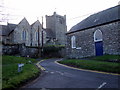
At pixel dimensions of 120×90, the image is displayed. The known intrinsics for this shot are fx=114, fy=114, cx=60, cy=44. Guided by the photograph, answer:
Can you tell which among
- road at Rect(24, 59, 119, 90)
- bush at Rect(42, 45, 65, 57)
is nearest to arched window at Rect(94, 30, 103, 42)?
road at Rect(24, 59, 119, 90)

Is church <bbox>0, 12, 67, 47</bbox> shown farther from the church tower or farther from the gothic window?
the gothic window

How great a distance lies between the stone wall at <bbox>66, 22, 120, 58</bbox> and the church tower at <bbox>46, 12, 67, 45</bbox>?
79.9 feet

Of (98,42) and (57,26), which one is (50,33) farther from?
(98,42)

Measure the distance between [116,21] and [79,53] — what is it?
805cm

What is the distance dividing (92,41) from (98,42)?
1.00 metres

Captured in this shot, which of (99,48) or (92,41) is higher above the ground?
(92,41)

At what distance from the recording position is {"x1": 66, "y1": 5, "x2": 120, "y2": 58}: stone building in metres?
15.5

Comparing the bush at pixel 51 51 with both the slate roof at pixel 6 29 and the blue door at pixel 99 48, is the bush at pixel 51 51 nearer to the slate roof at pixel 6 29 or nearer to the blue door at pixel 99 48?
the blue door at pixel 99 48

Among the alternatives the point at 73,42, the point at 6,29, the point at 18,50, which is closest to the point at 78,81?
the point at 73,42

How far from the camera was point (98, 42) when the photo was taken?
17.6m

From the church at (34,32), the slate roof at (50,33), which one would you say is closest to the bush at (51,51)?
the church at (34,32)

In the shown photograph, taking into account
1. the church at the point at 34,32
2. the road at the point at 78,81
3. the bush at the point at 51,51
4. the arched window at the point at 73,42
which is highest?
the church at the point at 34,32

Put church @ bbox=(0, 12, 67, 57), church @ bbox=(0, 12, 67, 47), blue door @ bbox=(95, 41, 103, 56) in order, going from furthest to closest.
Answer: church @ bbox=(0, 12, 67, 47) → church @ bbox=(0, 12, 67, 57) → blue door @ bbox=(95, 41, 103, 56)

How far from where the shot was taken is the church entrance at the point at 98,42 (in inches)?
679
